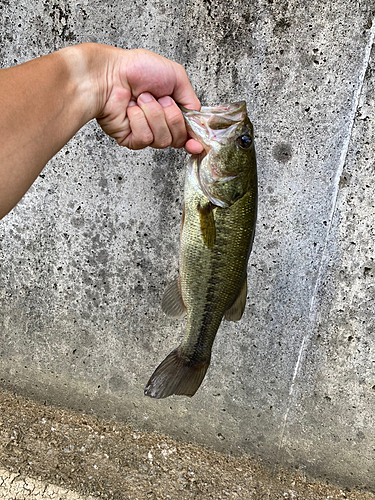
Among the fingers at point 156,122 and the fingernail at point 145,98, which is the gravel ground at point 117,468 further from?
the fingernail at point 145,98

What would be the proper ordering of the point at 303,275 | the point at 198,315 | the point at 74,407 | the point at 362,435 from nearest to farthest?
the point at 198,315 → the point at 303,275 → the point at 362,435 → the point at 74,407

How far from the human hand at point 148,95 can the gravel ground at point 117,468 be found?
2336mm

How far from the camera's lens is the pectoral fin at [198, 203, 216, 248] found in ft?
5.05

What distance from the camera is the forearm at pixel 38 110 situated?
119 centimetres

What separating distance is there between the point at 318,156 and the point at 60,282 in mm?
1953

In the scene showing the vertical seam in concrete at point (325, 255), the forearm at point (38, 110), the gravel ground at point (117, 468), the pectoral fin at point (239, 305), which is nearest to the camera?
the forearm at point (38, 110)

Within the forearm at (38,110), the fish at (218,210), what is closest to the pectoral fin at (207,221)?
the fish at (218,210)

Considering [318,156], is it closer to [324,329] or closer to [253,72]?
[253,72]

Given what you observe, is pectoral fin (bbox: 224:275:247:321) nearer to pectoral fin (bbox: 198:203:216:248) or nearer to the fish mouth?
pectoral fin (bbox: 198:203:216:248)

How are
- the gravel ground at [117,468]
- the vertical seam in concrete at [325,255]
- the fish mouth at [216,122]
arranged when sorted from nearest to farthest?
1. the fish mouth at [216,122]
2. the vertical seam in concrete at [325,255]
3. the gravel ground at [117,468]

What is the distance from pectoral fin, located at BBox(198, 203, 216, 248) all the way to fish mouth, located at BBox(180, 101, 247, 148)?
0.24 metres

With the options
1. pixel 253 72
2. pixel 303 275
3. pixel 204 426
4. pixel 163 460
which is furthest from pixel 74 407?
pixel 253 72

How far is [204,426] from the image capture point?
2.81 metres

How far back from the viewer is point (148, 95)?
1597mm
